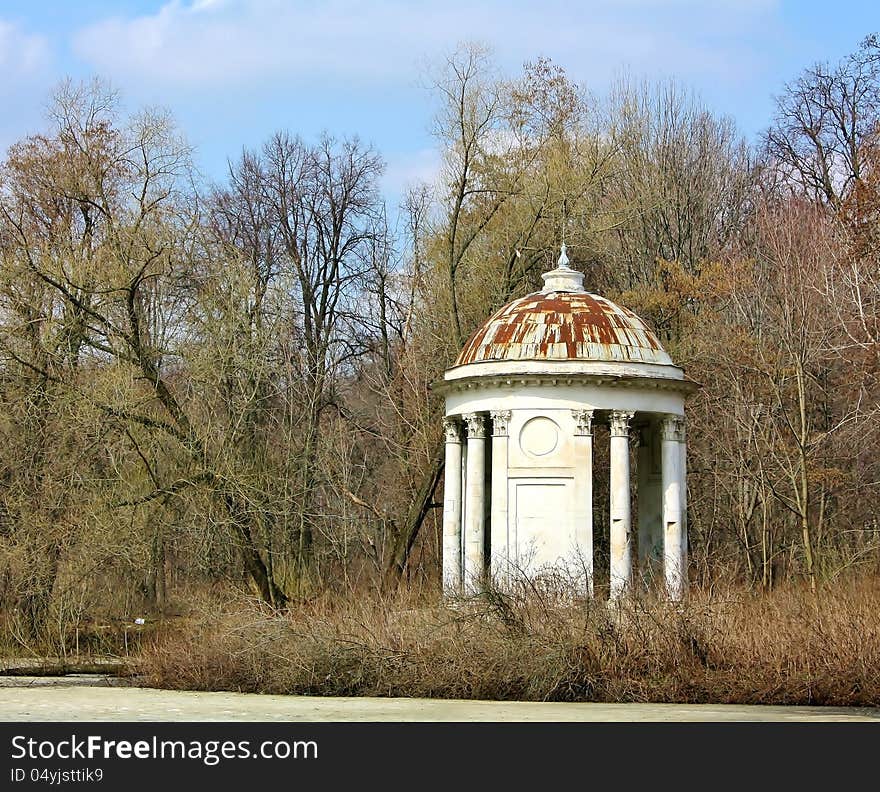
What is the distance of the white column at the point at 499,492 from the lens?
1089 inches

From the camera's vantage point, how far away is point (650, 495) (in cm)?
3222

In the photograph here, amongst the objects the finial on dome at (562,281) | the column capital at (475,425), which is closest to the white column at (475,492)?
the column capital at (475,425)

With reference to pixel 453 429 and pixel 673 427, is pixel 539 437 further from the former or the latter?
pixel 673 427

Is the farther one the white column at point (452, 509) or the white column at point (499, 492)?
the white column at point (452, 509)

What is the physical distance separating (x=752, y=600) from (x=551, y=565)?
5.54 metres

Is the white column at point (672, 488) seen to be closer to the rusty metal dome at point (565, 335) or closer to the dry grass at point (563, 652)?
the rusty metal dome at point (565, 335)

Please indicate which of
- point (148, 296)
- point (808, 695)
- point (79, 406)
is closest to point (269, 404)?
point (148, 296)

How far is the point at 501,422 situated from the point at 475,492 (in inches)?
71.7

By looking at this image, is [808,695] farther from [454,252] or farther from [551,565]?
[454,252]

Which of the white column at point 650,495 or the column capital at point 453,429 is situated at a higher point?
the column capital at point 453,429

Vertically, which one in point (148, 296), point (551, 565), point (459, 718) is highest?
point (148, 296)

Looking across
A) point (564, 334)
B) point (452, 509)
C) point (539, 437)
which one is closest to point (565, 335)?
point (564, 334)

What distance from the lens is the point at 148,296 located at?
33.0 meters

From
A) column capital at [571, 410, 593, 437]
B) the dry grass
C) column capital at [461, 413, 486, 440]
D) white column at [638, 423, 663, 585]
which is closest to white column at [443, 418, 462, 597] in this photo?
column capital at [461, 413, 486, 440]
